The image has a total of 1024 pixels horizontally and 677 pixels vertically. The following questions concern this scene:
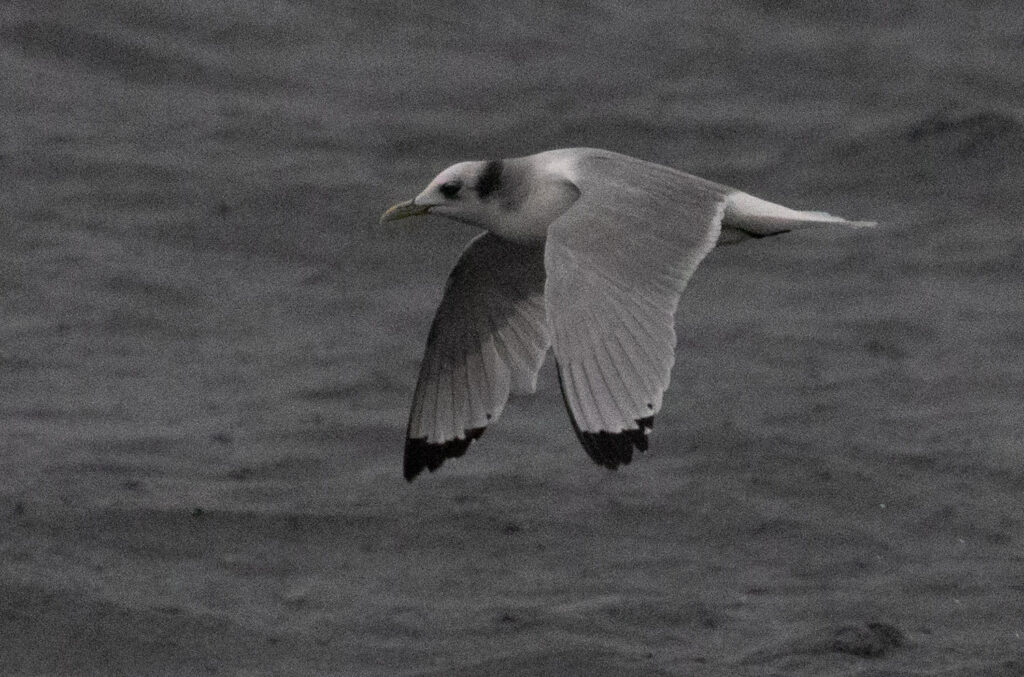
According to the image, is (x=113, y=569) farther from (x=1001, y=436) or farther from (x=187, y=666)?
(x=1001, y=436)

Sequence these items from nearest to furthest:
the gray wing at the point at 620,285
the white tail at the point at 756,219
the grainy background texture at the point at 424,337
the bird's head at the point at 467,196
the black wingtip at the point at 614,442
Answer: the black wingtip at the point at 614,442 < the gray wing at the point at 620,285 < the white tail at the point at 756,219 < the bird's head at the point at 467,196 < the grainy background texture at the point at 424,337

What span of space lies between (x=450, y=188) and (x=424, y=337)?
2.55m

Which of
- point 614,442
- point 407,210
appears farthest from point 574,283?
point 407,210

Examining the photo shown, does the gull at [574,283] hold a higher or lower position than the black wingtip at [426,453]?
higher

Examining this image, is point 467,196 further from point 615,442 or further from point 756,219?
point 615,442

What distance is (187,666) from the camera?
7.05 metres

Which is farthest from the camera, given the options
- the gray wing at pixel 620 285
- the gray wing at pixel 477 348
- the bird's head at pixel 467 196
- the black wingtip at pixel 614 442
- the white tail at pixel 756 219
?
the gray wing at pixel 477 348

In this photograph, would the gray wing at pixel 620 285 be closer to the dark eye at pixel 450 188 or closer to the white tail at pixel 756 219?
the white tail at pixel 756 219

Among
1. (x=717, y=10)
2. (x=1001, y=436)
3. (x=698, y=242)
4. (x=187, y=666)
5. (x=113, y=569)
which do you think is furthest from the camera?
(x=717, y=10)

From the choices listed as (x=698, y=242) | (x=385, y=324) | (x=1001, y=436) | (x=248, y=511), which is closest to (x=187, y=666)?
(x=248, y=511)

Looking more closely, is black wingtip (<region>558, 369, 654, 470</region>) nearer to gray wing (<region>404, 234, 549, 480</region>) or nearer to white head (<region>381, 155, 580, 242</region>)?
white head (<region>381, 155, 580, 242</region>)

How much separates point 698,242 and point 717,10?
627 cm

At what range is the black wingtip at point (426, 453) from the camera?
23.9 feet

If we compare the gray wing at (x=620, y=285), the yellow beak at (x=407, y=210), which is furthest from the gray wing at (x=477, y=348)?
the gray wing at (x=620, y=285)
